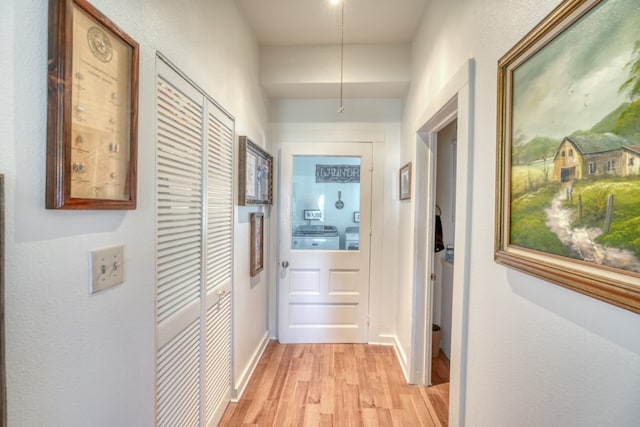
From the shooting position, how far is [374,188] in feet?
9.53

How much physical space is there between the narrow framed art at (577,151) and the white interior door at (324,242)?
198 cm

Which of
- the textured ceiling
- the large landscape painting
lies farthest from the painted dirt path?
the textured ceiling

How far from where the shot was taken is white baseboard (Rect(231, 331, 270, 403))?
2.04 m

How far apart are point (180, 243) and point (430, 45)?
1.94 meters

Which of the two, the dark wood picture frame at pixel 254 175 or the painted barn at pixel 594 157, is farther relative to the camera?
the dark wood picture frame at pixel 254 175

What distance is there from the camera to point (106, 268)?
0.88 m

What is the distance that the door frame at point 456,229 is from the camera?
130cm

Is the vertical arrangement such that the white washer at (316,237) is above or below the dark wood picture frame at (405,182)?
below

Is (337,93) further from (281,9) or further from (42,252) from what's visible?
(42,252)

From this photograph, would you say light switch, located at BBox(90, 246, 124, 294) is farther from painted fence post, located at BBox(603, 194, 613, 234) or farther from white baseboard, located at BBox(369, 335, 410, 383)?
white baseboard, located at BBox(369, 335, 410, 383)

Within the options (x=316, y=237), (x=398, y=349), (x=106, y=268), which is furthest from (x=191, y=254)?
(x=398, y=349)

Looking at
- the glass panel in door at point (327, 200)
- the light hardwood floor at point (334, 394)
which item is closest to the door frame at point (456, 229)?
the light hardwood floor at point (334, 394)

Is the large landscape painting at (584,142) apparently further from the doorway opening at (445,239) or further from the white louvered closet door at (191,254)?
the doorway opening at (445,239)

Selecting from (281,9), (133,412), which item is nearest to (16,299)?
(133,412)
